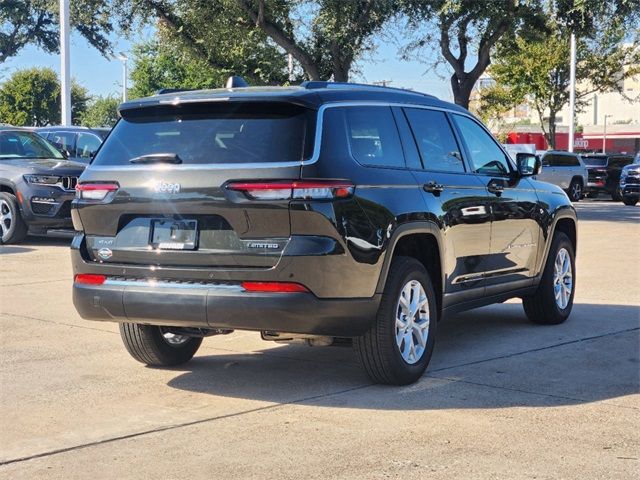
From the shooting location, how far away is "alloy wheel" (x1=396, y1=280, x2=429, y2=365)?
6547mm

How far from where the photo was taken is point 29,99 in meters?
64.6

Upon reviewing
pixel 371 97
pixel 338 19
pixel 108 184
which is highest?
pixel 338 19

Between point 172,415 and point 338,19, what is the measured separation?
20.7 metres

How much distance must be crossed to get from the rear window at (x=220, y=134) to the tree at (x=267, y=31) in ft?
63.5

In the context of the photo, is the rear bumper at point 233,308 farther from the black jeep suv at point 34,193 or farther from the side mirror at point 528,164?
the black jeep suv at point 34,193

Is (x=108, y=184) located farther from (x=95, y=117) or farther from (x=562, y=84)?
(x=95, y=117)

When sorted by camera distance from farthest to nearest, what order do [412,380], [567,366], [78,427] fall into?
[567,366], [412,380], [78,427]

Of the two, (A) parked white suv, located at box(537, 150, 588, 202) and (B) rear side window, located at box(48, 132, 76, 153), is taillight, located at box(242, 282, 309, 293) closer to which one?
(B) rear side window, located at box(48, 132, 76, 153)

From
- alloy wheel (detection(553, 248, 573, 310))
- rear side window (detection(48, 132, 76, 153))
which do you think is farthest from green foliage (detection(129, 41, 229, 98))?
alloy wheel (detection(553, 248, 573, 310))

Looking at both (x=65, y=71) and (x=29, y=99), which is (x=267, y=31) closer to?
(x=65, y=71)

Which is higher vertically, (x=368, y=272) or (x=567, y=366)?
(x=368, y=272)

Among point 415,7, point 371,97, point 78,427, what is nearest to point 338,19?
point 415,7

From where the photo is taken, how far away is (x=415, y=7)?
85.5ft

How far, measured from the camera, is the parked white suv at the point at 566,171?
3597 centimetres
